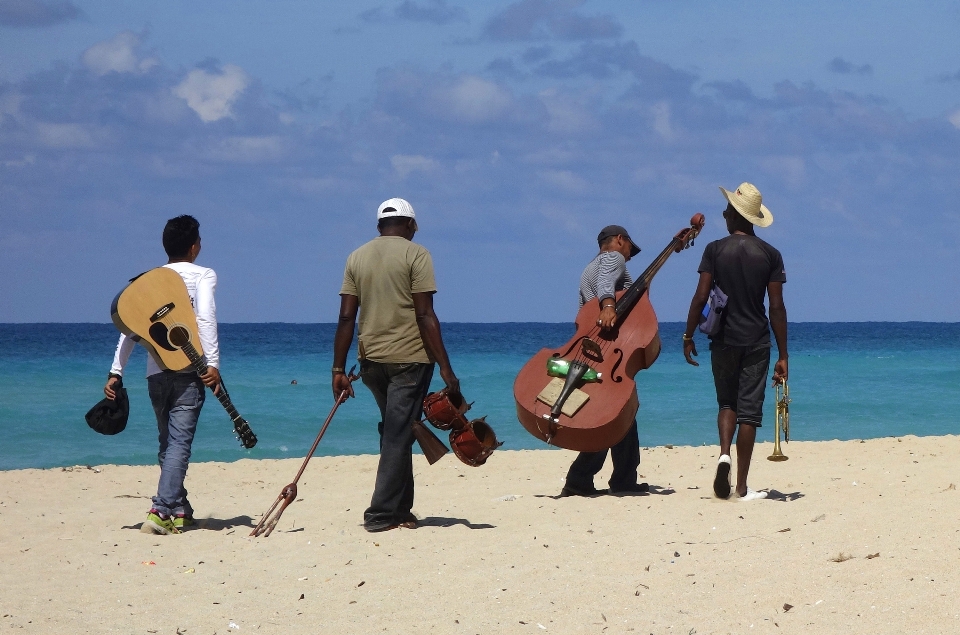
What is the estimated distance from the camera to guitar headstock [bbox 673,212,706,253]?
6957 millimetres

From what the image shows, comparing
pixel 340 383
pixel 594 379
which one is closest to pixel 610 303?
pixel 594 379

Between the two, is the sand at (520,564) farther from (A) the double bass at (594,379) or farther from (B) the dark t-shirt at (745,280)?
(B) the dark t-shirt at (745,280)

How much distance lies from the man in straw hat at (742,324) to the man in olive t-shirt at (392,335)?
1.71 meters

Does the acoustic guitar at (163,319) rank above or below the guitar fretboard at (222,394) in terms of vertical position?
above

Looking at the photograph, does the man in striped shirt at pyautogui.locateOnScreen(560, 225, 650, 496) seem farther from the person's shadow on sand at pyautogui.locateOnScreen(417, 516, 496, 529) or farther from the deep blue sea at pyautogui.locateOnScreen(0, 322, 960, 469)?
the deep blue sea at pyautogui.locateOnScreen(0, 322, 960, 469)

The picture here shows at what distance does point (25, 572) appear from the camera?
5633mm

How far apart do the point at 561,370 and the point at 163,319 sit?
89.4 inches

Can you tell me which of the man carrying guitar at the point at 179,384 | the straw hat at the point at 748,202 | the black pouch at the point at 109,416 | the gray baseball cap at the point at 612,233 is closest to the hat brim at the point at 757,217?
the straw hat at the point at 748,202

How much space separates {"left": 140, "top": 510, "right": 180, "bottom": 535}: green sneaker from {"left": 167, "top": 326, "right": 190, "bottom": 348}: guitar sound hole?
39.2 inches

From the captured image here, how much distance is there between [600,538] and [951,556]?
1.68 metres

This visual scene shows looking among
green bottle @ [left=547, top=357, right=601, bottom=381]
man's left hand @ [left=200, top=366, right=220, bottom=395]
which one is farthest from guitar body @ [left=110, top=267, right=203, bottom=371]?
green bottle @ [left=547, top=357, right=601, bottom=381]

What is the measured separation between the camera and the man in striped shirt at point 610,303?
6.93 meters

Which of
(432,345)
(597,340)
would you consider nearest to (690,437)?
(597,340)

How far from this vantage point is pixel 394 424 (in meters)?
6.17
